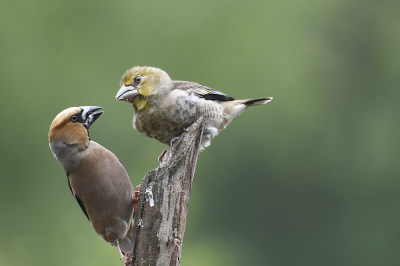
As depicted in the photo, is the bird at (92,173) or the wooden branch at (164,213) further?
the bird at (92,173)

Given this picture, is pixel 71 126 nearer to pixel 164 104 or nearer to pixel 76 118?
pixel 76 118

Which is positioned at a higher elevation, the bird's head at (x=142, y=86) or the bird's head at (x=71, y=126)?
the bird's head at (x=142, y=86)

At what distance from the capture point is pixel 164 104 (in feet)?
15.9

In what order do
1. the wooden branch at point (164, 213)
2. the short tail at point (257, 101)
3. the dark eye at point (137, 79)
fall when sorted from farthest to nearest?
the short tail at point (257, 101) → the dark eye at point (137, 79) → the wooden branch at point (164, 213)

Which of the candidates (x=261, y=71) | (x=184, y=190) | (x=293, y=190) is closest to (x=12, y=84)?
(x=261, y=71)

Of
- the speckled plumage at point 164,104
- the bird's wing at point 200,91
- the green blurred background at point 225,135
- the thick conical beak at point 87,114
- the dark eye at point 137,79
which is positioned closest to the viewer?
the thick conical beak at point 87,114

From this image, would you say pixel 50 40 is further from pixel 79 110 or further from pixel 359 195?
pixel 79 110

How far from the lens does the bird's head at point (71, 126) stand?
4.40m

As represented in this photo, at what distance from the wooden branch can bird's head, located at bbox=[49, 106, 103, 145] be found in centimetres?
93

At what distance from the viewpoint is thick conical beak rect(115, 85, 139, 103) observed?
16.0ft

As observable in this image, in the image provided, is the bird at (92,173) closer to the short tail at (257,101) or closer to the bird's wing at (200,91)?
the bird's wing at (200,91)

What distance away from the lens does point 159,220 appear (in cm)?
373

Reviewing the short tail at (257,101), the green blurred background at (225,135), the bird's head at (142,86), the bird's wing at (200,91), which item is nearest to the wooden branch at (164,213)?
the bird's head at (142,86)

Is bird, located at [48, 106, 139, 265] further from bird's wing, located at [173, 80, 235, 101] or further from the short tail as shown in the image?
the short tail
